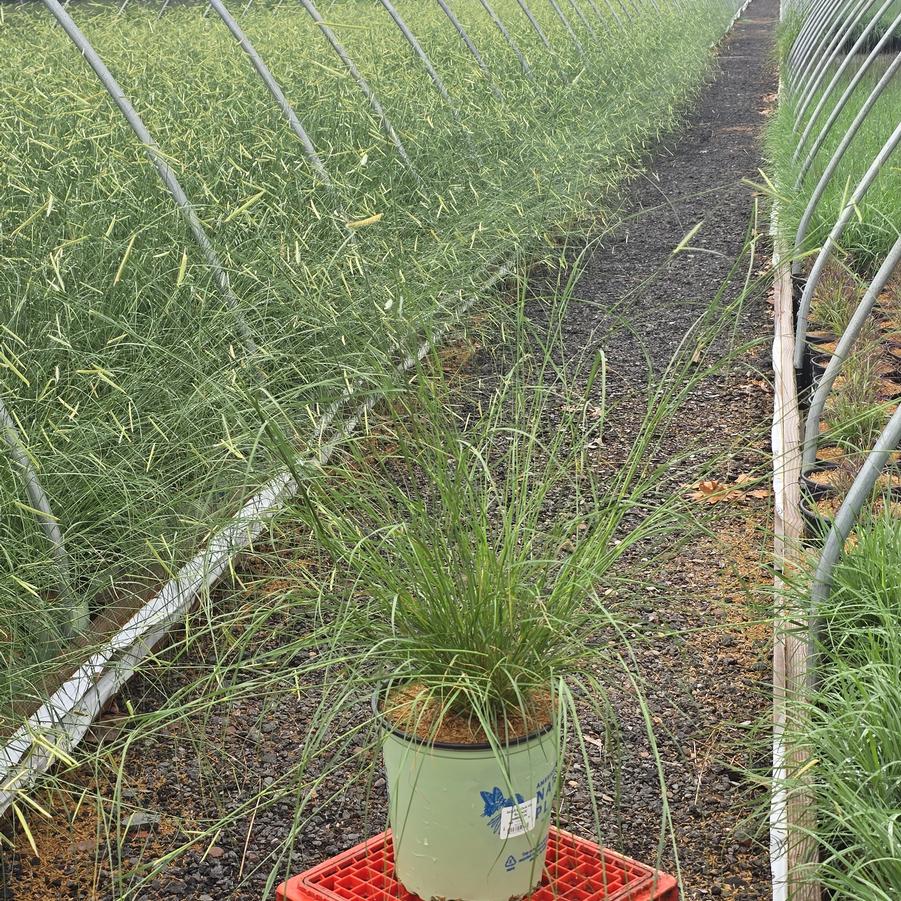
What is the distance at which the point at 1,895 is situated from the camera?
2.15 meters

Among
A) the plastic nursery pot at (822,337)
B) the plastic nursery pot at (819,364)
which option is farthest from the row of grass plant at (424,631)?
the plastic nursery pot at (822,337)

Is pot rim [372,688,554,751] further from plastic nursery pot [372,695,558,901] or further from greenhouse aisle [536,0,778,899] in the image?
greenhouse aisle [536,0,778,899]

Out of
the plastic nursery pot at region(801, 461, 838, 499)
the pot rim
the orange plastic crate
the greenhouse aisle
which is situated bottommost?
the greenhouse aisle

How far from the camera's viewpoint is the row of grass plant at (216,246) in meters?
2.66

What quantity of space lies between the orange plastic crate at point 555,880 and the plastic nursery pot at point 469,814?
39mm

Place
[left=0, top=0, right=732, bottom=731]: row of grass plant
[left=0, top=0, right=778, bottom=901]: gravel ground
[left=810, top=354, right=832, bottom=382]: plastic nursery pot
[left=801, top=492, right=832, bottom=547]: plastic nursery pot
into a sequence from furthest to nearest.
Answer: [left=810, top=354, right=832, bottom=382]: plastic nursery pot < [left=801, top=492, right=832, bottom=547]: plastic nursery pot < [left=0, top=0, right=732, bottom=731]: row of grass plant < [left=0, top=0, right=778, bottom=901]: gravel ground

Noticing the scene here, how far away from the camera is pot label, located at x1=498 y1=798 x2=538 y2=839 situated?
178 centimetres

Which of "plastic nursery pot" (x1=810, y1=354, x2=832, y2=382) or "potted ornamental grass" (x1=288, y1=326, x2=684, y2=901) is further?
"plastic nursery pot" (x1=810, y1=354, x2=832, y2=382)

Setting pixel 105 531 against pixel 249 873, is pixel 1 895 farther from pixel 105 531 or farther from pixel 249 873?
pixel 105 531

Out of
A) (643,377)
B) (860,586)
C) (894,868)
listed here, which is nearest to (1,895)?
(894,868)

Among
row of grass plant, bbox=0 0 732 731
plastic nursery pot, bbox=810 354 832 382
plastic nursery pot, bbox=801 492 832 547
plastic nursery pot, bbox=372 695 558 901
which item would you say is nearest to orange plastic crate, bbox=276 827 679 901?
plastic nursery pot, bbox=372 695 558 901

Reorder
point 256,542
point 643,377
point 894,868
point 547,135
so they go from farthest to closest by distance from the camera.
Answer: point 547,135
point 643,377
point 256,542
point 894,868

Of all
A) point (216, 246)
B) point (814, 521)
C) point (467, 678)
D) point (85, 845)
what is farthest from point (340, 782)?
point (216, 246)

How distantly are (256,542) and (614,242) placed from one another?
412 cm
